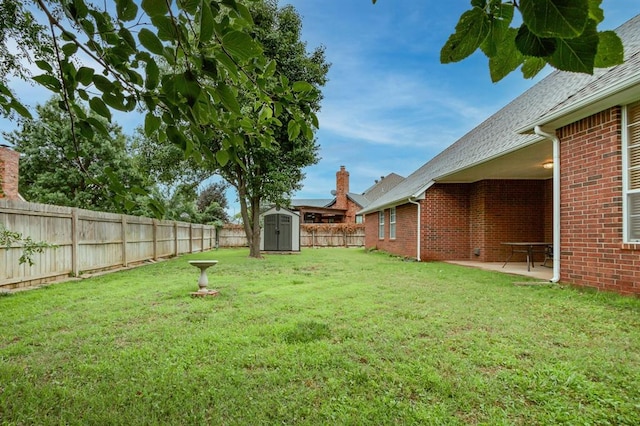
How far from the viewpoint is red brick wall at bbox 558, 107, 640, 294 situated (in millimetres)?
4840

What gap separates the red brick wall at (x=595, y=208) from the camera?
4.84m

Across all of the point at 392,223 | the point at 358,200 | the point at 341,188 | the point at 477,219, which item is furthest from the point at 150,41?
the point at 341,188

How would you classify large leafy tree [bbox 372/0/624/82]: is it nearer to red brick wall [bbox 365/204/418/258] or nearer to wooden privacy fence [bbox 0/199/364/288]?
wooden privacy fence [bbox 0/199/364/288]

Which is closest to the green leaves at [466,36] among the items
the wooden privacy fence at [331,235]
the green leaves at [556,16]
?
the green leaves at [556,16]

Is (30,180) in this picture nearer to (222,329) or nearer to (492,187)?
(222,329)

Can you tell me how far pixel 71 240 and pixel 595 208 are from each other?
10243 mm

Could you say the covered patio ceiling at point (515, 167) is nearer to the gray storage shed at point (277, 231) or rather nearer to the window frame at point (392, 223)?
the window frame at point (392, 223)

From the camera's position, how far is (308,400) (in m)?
2.23

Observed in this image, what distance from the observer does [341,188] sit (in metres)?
33.8

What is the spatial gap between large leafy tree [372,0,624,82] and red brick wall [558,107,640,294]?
5.41m

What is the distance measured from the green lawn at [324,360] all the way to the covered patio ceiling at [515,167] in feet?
10.7

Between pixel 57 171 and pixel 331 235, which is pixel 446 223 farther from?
pixel 57 171

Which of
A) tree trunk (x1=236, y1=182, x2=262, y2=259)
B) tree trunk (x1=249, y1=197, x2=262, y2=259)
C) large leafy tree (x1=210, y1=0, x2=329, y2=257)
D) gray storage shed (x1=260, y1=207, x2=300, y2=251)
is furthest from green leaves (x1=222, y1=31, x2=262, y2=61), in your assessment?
gray storage shed (x1=260, y1=207, x2=300, y2=251)

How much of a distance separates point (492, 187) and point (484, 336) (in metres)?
8.02
